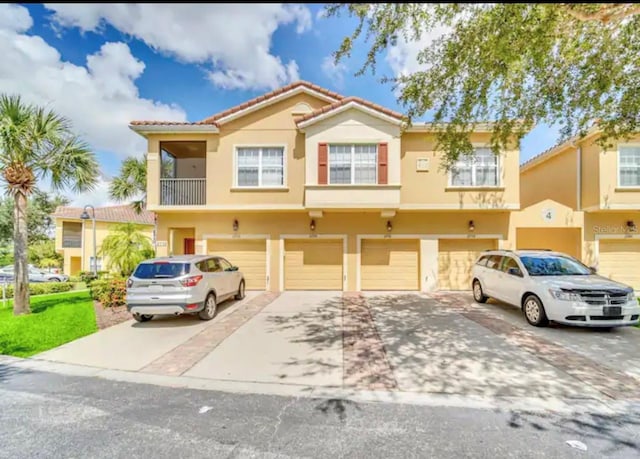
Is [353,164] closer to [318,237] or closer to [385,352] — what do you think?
[318,237]

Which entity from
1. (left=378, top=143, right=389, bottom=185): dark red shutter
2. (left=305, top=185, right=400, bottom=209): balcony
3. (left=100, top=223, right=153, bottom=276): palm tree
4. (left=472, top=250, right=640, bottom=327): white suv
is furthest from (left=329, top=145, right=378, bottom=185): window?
(left=100, top=223, right=153, bottom=276): palm tree

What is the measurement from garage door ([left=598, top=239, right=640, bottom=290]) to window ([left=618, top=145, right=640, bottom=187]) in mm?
2510

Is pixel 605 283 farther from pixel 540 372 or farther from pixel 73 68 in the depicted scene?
pixel 73 68

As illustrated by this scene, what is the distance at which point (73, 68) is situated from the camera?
32.3 ft

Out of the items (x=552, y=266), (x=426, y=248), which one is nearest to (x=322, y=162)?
(x=426, y=248)

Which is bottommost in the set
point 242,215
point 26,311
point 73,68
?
point 26,311

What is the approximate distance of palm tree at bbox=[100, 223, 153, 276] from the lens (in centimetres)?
1291

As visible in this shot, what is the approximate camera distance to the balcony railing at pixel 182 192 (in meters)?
12.5

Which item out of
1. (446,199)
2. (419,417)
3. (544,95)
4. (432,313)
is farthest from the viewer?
(446,199)

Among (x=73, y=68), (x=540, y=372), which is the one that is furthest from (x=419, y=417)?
(x=73, y=68)

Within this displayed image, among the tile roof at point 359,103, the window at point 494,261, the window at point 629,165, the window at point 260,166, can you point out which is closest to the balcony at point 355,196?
the window at point 260,166

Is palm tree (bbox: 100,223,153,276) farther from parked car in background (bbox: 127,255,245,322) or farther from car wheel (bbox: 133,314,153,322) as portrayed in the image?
parked car in background (bbox: 127,255,245,322)

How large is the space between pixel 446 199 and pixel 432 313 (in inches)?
204

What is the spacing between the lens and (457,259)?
12719 mm
